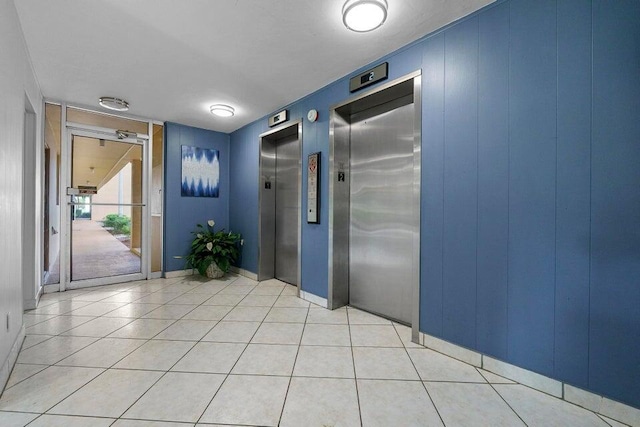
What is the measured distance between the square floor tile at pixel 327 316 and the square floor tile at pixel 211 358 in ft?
2.88

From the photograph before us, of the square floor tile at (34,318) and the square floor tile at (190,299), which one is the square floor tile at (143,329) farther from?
the square floor tile at (34,318)

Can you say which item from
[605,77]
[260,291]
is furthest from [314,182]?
[605,77]

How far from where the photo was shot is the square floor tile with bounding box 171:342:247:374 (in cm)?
198

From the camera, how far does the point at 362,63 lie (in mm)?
2797

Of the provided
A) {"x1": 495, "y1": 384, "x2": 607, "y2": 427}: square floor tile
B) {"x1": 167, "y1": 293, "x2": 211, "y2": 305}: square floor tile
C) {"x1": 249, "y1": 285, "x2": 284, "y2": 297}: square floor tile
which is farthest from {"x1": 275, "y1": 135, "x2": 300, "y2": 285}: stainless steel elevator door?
{"x1": 495, "y1": 384, "x2": 607, "y2": 427}: square floor tile

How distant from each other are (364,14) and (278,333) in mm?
2837

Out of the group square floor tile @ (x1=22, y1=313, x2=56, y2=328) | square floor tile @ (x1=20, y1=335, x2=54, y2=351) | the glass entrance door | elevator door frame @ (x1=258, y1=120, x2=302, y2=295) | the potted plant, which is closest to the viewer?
square floor tile @ (x1=20, y1=335, x2=54, y2=351)

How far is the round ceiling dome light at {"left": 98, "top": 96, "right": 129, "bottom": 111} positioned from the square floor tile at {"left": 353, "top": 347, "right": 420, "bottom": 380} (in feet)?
14.7

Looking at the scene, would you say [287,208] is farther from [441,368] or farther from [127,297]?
[441,368]

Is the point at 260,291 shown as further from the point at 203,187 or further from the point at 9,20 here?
the point at 9,20

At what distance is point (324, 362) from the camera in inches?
81.9

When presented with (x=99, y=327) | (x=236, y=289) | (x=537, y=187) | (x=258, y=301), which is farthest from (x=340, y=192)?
(x=99, y=327)

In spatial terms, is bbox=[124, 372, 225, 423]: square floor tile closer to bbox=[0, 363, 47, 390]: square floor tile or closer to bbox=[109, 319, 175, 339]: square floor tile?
bbox=[109, 319, 175, 339]: square floor tile

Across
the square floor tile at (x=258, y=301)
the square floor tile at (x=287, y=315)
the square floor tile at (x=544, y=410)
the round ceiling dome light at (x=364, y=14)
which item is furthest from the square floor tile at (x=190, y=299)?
the round ceiling dome light at (x=364, y=14)
